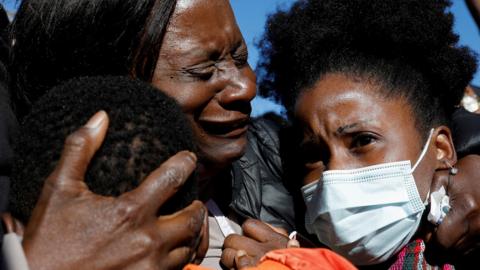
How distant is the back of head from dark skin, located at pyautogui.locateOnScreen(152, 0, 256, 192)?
65 millimetres

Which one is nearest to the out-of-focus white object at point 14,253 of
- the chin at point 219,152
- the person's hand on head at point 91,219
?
the person's hand on head at point 91,219

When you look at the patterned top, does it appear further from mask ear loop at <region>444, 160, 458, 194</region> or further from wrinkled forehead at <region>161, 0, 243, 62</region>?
wrinkled forehead at <region>161, 0, 243, 62</region>

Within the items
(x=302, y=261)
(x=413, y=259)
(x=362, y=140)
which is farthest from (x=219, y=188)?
(x=302, y=261)

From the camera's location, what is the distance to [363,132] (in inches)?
107

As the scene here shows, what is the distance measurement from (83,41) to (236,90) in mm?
593

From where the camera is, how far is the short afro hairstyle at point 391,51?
2.91 m

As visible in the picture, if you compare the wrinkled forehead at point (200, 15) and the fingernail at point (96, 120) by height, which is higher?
→ the wrinkled forehead at point (200, 15)

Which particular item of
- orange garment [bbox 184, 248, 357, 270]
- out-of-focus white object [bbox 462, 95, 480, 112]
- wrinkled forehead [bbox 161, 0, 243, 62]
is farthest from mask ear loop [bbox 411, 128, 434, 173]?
out-of-focus white object [bbox 462, 95, 480, 112]

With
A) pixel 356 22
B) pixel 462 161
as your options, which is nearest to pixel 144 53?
pixel 356 22

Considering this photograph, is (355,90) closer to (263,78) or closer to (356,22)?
(356,22)

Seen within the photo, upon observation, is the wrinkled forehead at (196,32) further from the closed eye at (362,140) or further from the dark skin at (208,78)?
the closed eye at (362,140)

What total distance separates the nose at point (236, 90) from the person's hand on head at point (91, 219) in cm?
96

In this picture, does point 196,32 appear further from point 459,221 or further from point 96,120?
point 459,221

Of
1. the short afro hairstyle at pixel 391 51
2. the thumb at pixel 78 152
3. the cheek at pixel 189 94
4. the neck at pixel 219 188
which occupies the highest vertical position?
the short afro hairstyle at pixel 391 51
